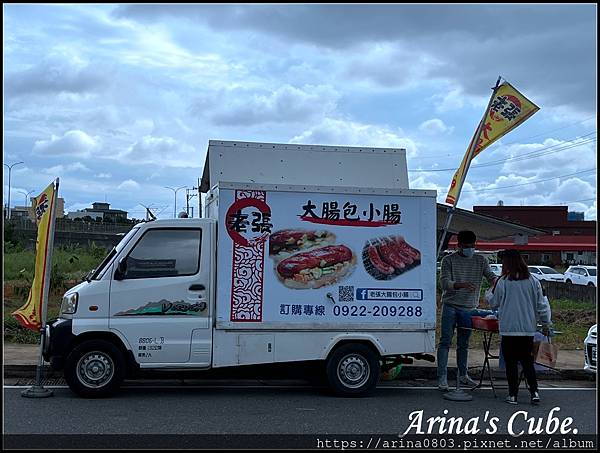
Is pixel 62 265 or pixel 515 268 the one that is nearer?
pixel 515 268

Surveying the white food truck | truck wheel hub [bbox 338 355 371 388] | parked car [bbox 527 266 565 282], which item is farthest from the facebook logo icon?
parked car [bbox 527 266 565 282]

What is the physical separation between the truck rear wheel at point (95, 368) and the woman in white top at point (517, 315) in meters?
4.65

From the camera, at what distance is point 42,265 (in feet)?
30.4

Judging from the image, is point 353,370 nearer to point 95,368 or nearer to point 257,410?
point 257,410

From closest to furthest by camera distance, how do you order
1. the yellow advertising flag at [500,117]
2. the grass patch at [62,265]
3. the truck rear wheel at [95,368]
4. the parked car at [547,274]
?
the truck rear wheel at [95,368]
the yellow advertising flag at [500,117]
the grass patch at [62,265]
the parked car at [547,274]

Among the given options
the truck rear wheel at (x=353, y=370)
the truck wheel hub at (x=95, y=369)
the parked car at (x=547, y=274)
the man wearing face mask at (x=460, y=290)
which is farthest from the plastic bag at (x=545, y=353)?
the parked car at (x=547, y=274)

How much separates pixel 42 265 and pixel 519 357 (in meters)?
6.08

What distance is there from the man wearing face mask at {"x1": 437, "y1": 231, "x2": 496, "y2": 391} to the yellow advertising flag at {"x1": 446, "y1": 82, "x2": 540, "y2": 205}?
1.55 metres

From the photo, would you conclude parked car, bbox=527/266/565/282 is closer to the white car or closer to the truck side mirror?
the white car

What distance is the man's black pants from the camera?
8.78 m

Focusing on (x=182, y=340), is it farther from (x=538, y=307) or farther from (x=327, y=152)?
(x=538, y=307)

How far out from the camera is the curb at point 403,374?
989cm

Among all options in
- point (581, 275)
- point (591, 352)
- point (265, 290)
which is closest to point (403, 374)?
point (591, 352)

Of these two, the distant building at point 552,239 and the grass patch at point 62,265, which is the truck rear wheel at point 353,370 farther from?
the distant building at point 552,239
